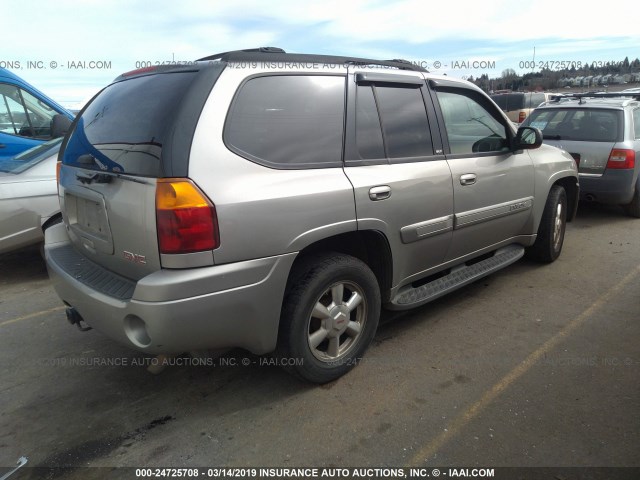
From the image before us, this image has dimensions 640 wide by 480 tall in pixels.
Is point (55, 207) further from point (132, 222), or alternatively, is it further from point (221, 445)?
point (221, 445)

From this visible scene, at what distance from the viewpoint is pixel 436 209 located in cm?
332

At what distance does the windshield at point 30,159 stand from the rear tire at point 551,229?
507 cm

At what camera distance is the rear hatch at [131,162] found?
7.54ft

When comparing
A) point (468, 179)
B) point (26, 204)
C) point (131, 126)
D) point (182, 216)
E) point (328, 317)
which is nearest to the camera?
point (182, 216)

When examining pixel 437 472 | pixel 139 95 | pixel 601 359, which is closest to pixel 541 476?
pixel 437 472

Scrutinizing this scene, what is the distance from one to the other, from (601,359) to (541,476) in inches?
51.3

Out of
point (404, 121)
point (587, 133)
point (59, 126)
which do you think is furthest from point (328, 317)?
point (587, 133)

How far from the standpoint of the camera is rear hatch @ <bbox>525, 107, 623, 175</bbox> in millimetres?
6530

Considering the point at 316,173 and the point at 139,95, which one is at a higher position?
the point at 139,95

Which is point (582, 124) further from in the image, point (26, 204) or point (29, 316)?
point (29, 316)

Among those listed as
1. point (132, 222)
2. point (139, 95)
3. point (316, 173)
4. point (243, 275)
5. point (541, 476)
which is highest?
point (139, 95)

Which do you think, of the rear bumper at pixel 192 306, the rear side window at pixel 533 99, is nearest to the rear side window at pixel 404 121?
the rear bumper at pixel 192 306

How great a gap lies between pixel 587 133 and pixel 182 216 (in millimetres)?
6392

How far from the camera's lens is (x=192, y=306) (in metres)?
2.26
